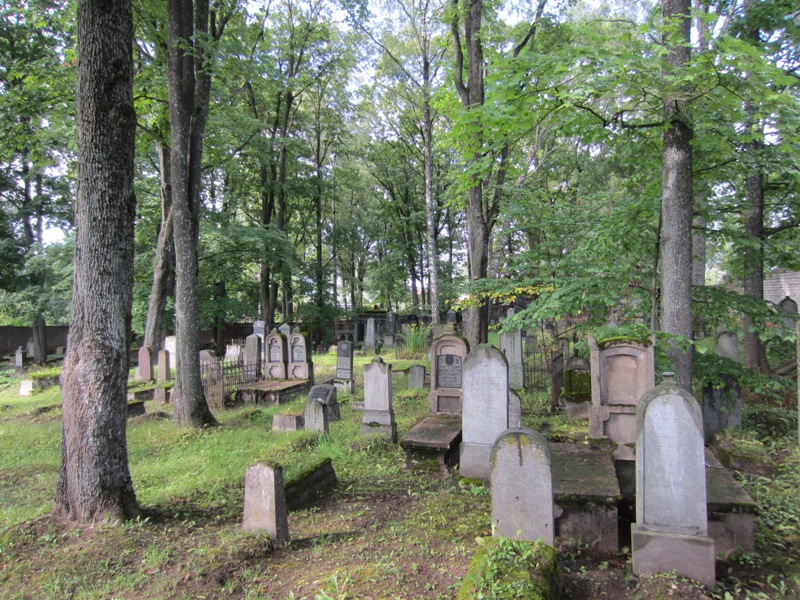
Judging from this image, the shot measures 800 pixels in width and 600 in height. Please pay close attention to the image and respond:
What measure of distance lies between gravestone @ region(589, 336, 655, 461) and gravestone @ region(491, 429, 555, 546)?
2.73 metres

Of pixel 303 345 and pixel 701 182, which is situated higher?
pixel 701 182

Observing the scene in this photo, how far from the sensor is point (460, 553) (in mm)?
3600

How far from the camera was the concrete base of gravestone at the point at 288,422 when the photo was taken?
26.1 ft

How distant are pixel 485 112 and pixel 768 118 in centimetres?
294

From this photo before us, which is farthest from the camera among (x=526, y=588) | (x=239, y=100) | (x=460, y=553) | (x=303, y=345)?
(x=239, y=100)

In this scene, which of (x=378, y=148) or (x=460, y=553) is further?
(x=378, y=148)

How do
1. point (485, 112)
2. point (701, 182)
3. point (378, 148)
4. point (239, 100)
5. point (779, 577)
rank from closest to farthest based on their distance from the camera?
point (779, 577)
point (485, 112)
point (701, 182)
point (239, 100)
point (378, 148)

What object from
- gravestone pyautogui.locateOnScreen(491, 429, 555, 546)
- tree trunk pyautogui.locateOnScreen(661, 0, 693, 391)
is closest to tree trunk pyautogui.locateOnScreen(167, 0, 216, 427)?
gravestone pyautogui.locateOnScreen(491, 429, 555, 546)

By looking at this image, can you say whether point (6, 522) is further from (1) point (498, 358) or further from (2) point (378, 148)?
(2) point (378, 148)

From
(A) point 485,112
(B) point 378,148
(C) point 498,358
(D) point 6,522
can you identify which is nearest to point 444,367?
(C) point 498,358

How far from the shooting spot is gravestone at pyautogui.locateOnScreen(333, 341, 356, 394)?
1234 cm

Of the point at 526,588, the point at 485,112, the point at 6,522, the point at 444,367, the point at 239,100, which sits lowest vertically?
the point at 6,522

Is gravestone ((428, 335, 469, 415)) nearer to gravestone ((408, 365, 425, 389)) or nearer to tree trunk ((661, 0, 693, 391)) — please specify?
tree trunk ((661, 0, 693, 391))

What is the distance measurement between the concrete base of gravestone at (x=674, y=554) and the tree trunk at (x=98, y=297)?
14.4ft
